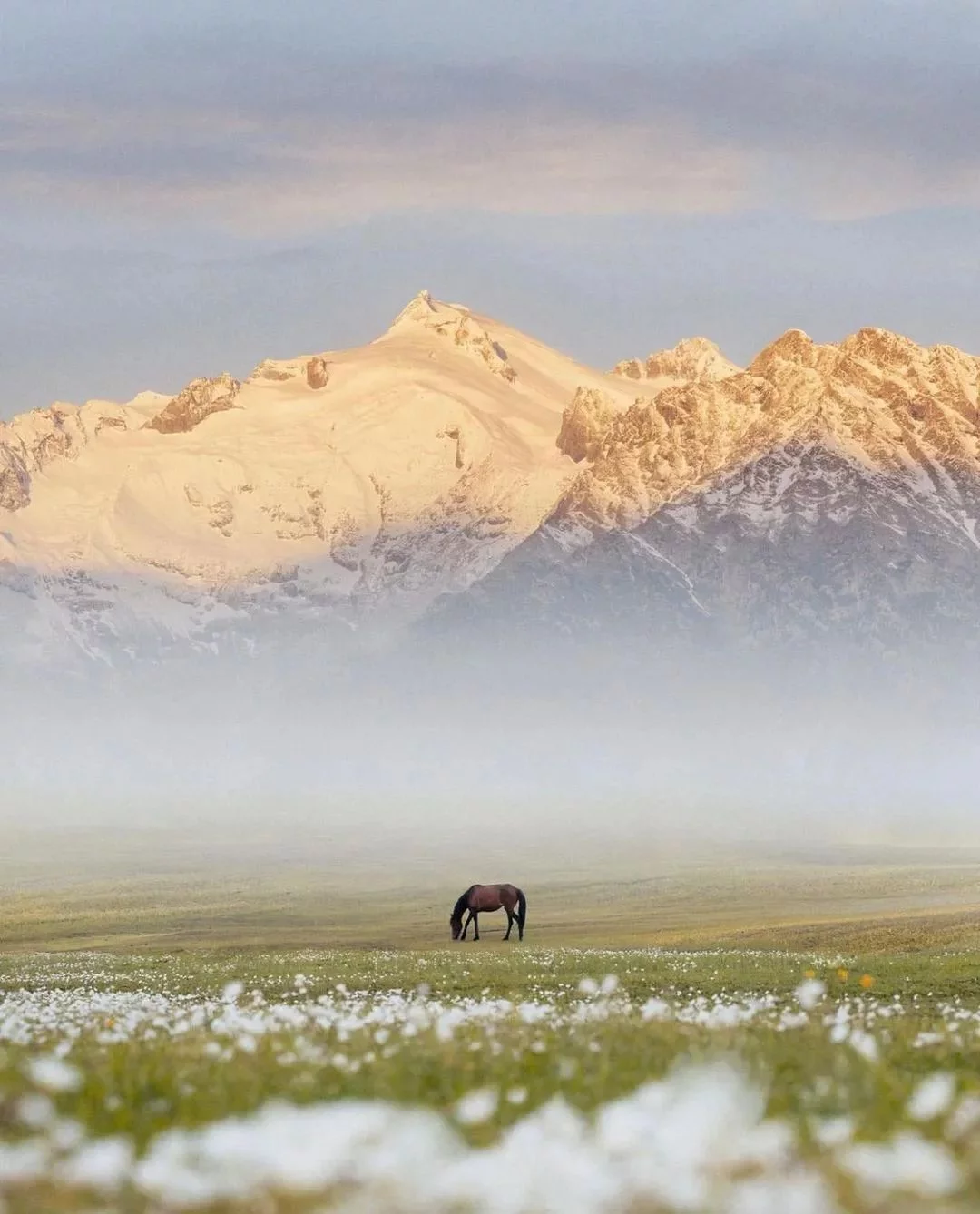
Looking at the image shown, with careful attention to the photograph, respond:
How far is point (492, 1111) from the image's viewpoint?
35.8ft

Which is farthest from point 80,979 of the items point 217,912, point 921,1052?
point 217,912

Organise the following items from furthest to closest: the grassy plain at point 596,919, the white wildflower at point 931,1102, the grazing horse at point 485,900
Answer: the grassy plain at point 596,919 → the grazing horse at point 485,900 → the white wildflower at point 931,1102

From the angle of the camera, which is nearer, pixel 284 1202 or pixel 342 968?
pixel 284 1202

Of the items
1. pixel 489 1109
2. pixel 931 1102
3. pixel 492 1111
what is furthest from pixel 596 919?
pixel 931 1102

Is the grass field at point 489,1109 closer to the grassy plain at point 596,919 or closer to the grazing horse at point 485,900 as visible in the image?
the grassy plain at point 596,919

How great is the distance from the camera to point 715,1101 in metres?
9.93

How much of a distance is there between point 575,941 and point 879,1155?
77095 mm

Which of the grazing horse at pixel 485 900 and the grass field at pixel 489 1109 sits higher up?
the grass field at pixel 489 1109

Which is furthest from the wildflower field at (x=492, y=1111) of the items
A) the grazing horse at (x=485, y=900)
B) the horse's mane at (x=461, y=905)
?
the grazing horse at (x=485, y=900)

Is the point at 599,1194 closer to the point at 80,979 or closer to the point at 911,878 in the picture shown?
the point at 80,979

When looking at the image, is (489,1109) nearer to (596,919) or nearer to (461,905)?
(461,905)

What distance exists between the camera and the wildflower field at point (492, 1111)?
342 inches

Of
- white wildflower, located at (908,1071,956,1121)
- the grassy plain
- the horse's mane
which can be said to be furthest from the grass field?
the horse's mane

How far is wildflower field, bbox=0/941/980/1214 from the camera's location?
869 centimetres
